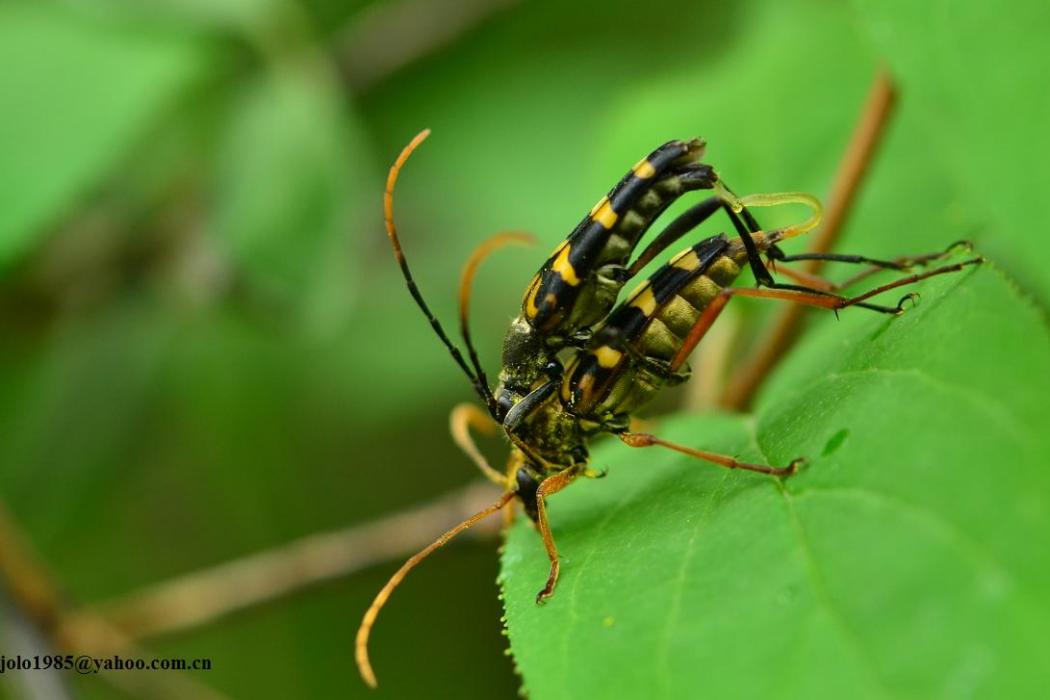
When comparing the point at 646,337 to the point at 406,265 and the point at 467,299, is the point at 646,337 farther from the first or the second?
the point at 406,265

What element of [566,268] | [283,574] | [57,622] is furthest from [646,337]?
[57,622]

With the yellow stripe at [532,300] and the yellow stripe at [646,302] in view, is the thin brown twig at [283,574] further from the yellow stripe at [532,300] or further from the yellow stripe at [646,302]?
the yellow stripe at [646,302]

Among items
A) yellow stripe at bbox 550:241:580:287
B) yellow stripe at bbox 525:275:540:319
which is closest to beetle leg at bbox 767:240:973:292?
yellow stripe at bbox 550:241:580:287

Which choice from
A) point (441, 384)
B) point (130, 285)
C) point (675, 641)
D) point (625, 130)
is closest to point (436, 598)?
point (441, 384)

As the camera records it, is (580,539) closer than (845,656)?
No

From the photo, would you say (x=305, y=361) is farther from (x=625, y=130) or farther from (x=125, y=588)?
(x=625, y=130)

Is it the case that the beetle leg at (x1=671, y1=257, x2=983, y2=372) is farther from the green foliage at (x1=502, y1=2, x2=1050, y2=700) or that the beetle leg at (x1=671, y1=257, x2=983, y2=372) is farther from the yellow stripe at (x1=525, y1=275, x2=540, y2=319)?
the yellow stripe at (x1=525, y1=275, x2=540, y2=319)
